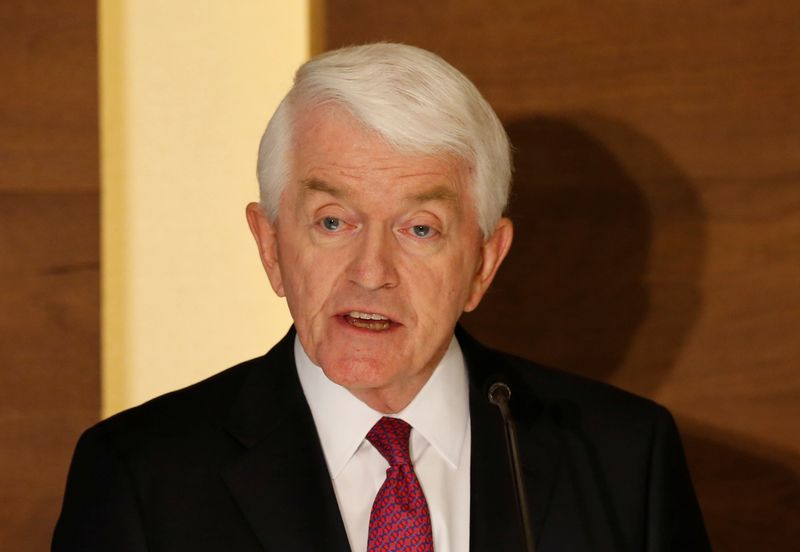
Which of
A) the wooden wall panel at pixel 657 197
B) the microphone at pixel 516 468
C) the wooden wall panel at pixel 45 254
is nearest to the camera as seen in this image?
the microphone at pixel 516 468

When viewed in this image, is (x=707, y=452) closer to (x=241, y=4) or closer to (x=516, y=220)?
(x=516, y=220)

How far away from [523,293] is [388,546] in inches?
39.0

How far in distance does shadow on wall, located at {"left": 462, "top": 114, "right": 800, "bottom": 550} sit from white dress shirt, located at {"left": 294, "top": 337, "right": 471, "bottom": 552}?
0.71 meters

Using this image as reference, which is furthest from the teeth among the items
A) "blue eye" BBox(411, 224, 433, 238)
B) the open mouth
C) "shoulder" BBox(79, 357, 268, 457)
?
"shoulder" BBox(79, 357, 268, 457)

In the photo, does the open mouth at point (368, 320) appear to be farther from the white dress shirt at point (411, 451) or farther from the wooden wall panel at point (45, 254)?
the wooden wall panel at point (45, 254)

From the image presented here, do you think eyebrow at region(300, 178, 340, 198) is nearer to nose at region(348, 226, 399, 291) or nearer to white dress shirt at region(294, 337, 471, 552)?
nose at region(348, 226, 399, 291)

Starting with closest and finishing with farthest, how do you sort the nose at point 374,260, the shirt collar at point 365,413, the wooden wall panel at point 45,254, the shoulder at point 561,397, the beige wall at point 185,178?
the nose at point 374,260
the shirt collar at point 365,413
the shoulder at point 561,397
the wooden wall panel at point 45,254
the beige wall at point 185,178

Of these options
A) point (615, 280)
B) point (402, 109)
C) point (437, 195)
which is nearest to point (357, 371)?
point (437, 195)

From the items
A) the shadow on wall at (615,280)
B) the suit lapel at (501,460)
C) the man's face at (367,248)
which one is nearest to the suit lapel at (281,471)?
the man's face at (367,248)

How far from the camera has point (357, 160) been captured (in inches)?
81.3

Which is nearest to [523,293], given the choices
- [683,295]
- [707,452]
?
Answer: [683,295]

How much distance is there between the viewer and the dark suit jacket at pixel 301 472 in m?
2.05

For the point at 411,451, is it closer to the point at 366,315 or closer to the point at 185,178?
the point at 366,315

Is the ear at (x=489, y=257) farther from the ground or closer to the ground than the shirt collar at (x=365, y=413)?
farther from the ground
